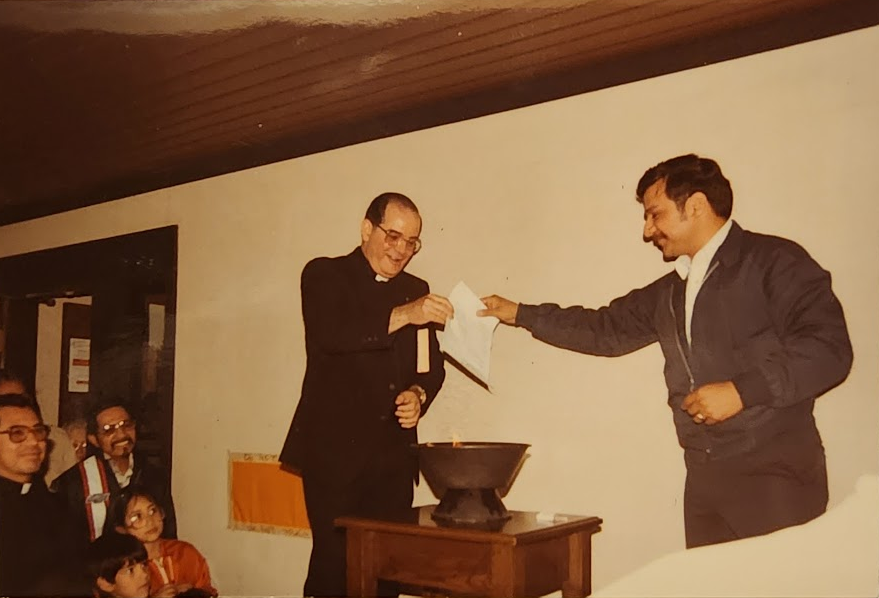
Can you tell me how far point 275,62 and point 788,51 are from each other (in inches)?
51.1

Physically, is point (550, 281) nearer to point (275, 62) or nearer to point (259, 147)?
point (275, 62)

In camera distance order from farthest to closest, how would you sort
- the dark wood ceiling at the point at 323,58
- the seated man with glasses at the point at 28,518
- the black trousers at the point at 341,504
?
1. the seated man with glasses at the point at 28,518
2. the black trousers at the point at 341,504
3. the dark wood ceiling at the point at 323,58

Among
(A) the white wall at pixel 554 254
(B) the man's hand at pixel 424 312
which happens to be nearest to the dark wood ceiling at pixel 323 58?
(A) the white wall at pixel 554 254

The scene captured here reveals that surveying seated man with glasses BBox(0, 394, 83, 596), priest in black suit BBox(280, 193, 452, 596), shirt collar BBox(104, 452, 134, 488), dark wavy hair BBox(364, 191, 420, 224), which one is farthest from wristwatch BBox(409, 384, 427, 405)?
seated man with glasses BBox(0, 394, 83, 596)

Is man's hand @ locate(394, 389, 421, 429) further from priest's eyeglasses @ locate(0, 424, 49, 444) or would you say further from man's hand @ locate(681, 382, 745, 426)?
priest's eyeglasses @ locate(0, 424, 49, 444)

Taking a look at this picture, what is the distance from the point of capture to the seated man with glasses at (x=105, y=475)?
2635 mm

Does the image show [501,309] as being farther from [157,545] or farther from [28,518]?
[28,518]

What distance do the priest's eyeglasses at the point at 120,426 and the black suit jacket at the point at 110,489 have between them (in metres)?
0.09

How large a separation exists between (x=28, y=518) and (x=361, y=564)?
125 cm

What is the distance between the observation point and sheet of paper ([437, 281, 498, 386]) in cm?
229

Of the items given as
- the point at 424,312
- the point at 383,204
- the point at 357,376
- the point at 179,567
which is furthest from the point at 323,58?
the point at 179,567

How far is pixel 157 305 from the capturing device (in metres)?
2.87

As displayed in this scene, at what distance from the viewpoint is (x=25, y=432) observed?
2639 mm

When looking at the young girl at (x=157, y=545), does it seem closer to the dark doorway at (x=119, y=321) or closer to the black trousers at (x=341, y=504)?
the dark doorway at (x=119, y=321)
